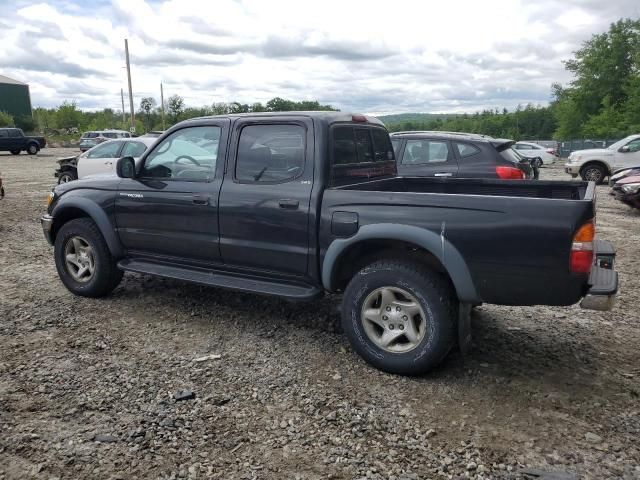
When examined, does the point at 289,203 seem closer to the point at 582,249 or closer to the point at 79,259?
the point at 582,249

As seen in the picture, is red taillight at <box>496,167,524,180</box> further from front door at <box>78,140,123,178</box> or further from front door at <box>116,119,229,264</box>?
front door at <box>78,140,123,178</box>

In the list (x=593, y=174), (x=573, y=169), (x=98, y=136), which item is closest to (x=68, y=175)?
(x=573, y=169)

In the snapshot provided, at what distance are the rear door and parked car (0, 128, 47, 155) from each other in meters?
31.2

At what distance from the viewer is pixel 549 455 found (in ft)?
9.62

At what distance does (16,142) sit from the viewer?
108 feet

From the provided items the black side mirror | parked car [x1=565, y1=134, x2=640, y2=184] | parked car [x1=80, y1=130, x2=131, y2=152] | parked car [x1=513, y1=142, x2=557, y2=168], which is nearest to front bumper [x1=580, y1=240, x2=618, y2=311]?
the black side mirror

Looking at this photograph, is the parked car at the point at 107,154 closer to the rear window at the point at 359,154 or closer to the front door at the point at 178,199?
the front door at the point at 178,199

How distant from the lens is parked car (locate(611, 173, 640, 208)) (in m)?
10.9

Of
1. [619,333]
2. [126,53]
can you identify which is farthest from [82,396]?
[126,53]

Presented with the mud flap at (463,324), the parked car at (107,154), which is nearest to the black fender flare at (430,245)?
the mud flap at (463,324)

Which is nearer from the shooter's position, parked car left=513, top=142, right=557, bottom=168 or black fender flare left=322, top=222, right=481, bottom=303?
black fender flare left=322, top=222, right=481, bottom=303

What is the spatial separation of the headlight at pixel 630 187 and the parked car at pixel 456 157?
Answer: 334 centimetres

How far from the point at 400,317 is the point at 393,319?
2.2 inches

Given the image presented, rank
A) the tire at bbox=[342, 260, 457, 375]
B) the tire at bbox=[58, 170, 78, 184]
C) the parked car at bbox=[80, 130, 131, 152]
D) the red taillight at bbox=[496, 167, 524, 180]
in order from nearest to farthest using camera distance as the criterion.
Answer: the tire at bbox=[342, 260, 457, 375] → the red taillight at bbox=[496, 167, 524, 180] → the tire at bbox=[58, 170, 78, 184] → the parked car at bbox=[80, 130, 131, 152]
